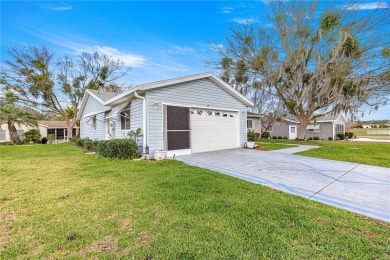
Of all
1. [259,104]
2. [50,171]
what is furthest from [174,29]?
[259,104]

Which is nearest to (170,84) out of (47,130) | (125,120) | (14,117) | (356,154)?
(125,120)

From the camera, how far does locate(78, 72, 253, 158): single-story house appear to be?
8086 mm

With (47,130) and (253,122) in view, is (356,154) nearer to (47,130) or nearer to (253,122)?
(253,122)

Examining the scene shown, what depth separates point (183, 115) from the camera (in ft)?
29.6

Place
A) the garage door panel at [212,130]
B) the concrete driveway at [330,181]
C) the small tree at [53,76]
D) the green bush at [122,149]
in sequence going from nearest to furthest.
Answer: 1. the concrete driveway at [330,181]
2. the green bush at [122,149]
3. the garage door panel at [212,130]
4. the small tree at [53,76]

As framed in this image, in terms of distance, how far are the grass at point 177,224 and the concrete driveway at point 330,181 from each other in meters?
0.48

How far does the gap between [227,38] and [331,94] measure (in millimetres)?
10614

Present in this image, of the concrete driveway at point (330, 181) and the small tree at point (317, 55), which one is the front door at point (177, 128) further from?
the small tree at point (317, 55)

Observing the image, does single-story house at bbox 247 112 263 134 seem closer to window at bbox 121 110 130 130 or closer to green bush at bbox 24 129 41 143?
window at bbox 121 110 130 130

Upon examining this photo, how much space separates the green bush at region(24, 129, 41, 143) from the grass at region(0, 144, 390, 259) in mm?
25377

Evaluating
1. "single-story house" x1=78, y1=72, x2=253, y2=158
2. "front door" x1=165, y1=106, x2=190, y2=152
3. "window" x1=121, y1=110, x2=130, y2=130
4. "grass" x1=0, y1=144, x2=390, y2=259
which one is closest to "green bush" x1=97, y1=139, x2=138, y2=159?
"single-story house" x1=78, y1=72, x2=253, y2=158

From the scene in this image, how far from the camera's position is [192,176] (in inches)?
203

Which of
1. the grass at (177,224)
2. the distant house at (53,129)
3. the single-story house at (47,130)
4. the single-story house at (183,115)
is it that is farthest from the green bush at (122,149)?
the distant house at (53,129)

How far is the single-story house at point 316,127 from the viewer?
2796cm
